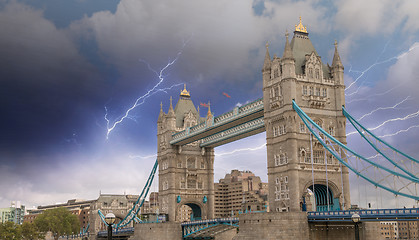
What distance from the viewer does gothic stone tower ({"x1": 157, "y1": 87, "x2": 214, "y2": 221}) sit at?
9375 cm

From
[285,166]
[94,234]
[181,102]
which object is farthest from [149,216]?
[94,234]

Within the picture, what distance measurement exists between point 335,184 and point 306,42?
1912 cm

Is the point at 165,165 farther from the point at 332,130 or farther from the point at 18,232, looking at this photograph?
the point at 18,232

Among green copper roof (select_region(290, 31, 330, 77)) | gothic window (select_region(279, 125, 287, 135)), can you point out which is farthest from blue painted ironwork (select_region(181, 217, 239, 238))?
green copper roof (select_region(290, 31, 330, 77))

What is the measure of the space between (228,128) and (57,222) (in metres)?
85.2

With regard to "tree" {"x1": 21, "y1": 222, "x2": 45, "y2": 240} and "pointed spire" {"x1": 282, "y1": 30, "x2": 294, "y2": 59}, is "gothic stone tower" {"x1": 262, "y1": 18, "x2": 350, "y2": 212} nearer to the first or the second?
"pointed spire" {"x1": 282, "y1": 30, "x2": 294, "y2": 59}

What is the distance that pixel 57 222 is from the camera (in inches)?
5842

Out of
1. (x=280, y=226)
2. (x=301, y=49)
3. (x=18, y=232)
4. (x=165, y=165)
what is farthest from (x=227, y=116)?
(x=18, y=232)

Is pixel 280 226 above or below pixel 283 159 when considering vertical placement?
below

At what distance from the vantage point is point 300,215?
5575cm

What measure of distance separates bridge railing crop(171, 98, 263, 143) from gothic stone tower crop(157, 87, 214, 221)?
2965 mm

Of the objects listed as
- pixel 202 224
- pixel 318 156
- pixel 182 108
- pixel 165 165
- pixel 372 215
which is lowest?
pixel 202 224

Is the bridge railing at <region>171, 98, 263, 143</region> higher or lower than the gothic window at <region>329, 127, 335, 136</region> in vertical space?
higher

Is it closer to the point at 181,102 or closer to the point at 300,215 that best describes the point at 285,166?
the point at 300,215
